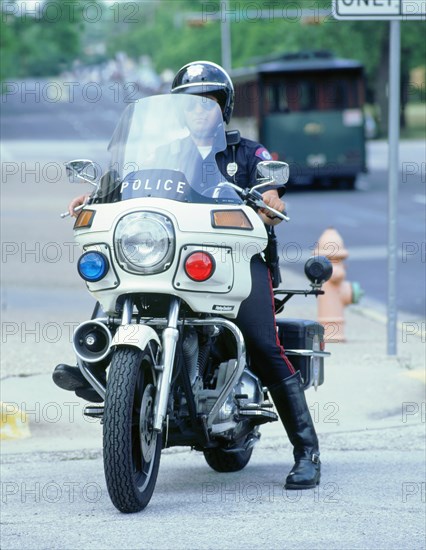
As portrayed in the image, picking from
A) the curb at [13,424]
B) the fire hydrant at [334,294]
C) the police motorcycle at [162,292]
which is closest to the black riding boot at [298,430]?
the police motorcycle at [162,292]

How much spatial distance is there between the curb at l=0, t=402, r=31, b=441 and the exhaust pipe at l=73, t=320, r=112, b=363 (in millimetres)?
1948

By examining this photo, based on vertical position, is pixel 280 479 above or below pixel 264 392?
below

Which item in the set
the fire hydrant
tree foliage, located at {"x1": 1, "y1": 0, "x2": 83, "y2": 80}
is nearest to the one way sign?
the fire hydrant

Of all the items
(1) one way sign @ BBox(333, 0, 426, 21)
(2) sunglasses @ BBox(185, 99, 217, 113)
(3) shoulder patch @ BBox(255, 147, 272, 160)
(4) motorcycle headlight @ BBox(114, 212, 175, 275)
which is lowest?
(4) motorcycle headlight @ BBox(114, 212, 175, 275)

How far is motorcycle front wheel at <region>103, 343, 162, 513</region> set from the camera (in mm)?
5152

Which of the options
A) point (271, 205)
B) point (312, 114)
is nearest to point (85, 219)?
point (271, 205)

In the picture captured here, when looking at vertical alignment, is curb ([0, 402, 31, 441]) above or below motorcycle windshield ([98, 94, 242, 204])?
below

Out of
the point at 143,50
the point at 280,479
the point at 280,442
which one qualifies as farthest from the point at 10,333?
the point at 143,50

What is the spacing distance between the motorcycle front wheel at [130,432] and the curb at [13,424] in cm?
206

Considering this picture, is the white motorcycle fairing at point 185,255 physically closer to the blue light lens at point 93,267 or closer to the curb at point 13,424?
the blue light lens at point 93,267

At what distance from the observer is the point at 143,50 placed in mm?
149375

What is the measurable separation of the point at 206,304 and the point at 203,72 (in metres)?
1.13

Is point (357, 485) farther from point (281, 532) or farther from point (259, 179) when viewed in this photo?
point (259, 179)

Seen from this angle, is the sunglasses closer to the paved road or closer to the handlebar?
the handlebar
